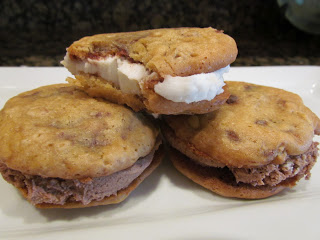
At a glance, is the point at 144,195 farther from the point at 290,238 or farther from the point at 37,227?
the point at 290,238

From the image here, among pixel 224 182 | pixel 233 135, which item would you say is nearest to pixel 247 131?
pixel 233 135

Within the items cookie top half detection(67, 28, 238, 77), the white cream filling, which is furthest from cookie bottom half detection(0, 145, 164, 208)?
cookie top half detection(67, 28, 238, 77)

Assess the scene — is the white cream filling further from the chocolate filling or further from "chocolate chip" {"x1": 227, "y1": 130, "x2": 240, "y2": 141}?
the chocolate filling

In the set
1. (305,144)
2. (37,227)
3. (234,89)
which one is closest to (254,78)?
(234,89)

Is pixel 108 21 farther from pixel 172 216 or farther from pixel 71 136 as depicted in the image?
pixel 172 216

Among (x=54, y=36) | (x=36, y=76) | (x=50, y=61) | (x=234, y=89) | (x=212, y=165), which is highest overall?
(x=234, y=89)

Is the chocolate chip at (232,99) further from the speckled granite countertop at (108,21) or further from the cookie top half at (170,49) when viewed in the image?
the speckled granite countertop at (108,21)
